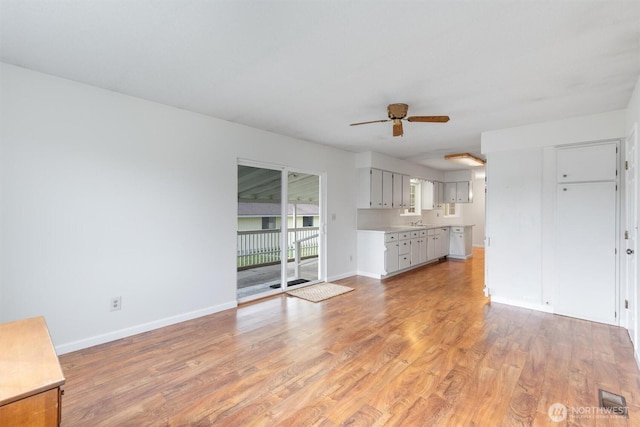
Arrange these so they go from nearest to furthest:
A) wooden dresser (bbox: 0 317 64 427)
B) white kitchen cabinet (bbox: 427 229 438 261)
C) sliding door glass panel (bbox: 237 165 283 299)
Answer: wooden dresser (bbox: 0 317 64 427)
sliding door glass panel (bbox: 237 165 283 299)
white kitchen cabinet (bbox: 427 229 438 261)

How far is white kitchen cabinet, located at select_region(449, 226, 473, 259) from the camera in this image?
7691 millimetres

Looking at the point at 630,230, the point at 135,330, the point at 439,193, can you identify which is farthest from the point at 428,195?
the point at 135,330

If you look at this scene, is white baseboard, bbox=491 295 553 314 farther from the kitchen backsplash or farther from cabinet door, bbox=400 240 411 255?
the kitchen backsplash

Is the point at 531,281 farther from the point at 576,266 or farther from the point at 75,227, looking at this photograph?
the point at 75,227

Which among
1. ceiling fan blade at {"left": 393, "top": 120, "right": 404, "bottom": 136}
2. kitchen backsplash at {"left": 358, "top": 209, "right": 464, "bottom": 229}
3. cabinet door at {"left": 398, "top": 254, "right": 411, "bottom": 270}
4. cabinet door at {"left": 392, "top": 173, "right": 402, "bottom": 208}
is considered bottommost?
cabinet door at {"left": 398, "top": 254, "right": 411, "bottom": 270}

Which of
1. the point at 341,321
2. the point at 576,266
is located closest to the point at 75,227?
the point at 341,321

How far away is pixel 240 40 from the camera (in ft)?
6.78

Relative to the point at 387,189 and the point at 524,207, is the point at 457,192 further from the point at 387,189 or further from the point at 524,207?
the point at 524,207

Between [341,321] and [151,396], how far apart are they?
1.99 meters

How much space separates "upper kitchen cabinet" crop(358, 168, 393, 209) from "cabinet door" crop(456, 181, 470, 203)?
321 centimetres

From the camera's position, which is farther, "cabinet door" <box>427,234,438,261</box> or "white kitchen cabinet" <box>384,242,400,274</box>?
"cabinet door" <box>427,234,438,261</box>

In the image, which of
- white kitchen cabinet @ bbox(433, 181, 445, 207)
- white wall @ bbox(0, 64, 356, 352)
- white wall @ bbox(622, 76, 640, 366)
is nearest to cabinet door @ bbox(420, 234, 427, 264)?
white kitchen cabinet @ bbox(433, 181, 445, 207)

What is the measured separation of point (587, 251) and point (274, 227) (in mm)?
3988

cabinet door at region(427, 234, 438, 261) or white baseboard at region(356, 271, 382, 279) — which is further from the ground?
cabinet door at region(427, 234, 438, 261)
